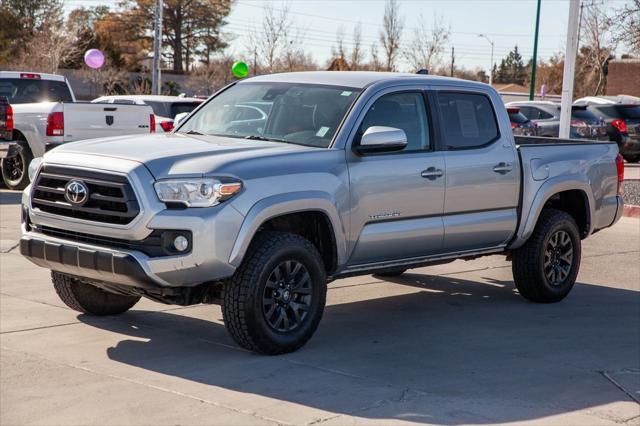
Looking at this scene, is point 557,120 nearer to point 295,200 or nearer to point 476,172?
point 476,172

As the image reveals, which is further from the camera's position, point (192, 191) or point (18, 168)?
point (18, 168)

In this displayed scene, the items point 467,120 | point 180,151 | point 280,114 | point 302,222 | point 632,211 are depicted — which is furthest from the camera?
point 632,211

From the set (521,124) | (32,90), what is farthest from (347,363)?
(521,124)

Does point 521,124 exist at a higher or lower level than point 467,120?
lower

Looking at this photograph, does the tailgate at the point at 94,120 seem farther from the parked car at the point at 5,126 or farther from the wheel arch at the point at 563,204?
the wheel arch at the point at 563,204

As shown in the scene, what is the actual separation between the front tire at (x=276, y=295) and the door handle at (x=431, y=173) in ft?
3.96

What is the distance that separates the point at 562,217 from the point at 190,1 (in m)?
67.3

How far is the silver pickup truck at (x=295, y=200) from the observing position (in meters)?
6.17

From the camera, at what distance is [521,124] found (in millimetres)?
25750

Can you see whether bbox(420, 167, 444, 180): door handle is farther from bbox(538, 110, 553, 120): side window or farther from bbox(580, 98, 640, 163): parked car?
bbox(538, 110, 553, 120): side window

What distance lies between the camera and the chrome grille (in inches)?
243

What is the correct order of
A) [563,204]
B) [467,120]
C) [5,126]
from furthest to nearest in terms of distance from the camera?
[5,126], [563,204], [467,120]

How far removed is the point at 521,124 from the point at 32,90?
513 inches

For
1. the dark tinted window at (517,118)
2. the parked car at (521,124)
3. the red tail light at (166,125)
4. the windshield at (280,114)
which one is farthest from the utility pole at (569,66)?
the windshield at (280,114)
